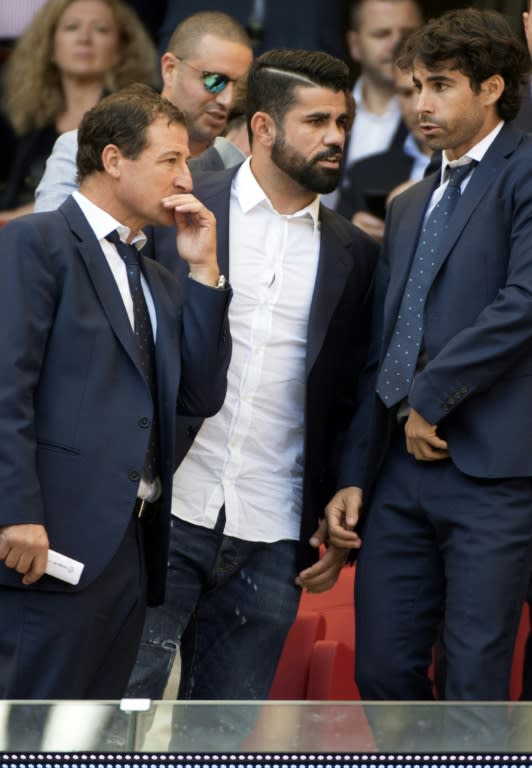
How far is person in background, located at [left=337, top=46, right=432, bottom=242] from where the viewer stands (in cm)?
483

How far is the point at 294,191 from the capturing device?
335cm

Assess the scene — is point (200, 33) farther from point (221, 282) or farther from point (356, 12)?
point (221, 282)

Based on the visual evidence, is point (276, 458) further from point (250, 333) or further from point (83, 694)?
point (83, 694)

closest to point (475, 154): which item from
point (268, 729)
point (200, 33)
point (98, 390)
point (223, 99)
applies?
point (98, 390)

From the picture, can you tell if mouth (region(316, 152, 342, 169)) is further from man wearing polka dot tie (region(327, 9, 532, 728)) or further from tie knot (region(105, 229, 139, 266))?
tie knot (region(105, 229, 139, 266))

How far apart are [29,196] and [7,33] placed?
723mm

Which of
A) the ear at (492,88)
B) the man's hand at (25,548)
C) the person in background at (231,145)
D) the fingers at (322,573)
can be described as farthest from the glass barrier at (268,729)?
the person in background at (231,145)

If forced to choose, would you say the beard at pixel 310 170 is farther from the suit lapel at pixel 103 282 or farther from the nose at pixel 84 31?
the nose at pixel 84 31

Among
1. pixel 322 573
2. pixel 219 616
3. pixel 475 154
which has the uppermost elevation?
pixel 475 154

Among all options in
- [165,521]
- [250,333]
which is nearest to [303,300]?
[250,333]

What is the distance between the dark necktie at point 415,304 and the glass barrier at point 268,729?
3.77 ft

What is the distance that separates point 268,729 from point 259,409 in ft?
4.39

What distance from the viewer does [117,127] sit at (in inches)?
116

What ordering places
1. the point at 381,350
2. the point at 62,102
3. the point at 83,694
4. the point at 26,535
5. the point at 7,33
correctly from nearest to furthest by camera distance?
the point at 26,535 < the point at 83,694 < the point at 381,350 < the point at 62,102 < the point at 7,33
